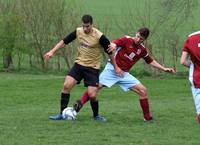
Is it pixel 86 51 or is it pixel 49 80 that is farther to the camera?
pixel 49 80

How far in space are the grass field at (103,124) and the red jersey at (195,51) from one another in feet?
3.29

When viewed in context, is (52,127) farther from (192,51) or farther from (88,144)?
(192,51)

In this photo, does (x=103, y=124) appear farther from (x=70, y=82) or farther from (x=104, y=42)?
(x=104, y=42)

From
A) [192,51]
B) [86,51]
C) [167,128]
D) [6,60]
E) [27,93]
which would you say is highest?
[192,51]

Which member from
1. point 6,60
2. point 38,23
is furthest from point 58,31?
point 6,60

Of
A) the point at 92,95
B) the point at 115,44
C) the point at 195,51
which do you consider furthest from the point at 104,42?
the point at 195,51

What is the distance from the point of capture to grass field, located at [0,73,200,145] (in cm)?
929

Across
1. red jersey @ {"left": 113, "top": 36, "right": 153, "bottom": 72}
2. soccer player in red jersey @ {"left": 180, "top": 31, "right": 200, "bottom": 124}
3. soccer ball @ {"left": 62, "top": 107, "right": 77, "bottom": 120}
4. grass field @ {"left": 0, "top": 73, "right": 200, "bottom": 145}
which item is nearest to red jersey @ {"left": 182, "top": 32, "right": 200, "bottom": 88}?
soccer player in red jersey @ {"left": 180, "top": 31, "right": 200, "bottom": 124}

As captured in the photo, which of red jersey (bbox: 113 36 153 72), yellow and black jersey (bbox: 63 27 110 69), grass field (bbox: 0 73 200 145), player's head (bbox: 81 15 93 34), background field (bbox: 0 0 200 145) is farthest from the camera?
red jersey (bbox: 113 36 153 72)

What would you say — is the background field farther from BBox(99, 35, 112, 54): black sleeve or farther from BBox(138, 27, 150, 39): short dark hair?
BBox(138, 27, 150, 39): short dark hair

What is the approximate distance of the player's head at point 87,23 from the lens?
10.8 meters

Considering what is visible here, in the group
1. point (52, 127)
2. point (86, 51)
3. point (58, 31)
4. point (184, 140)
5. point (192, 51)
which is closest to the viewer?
point (192, 51)

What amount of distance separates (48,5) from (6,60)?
2.72 m

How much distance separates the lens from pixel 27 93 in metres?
16.6
